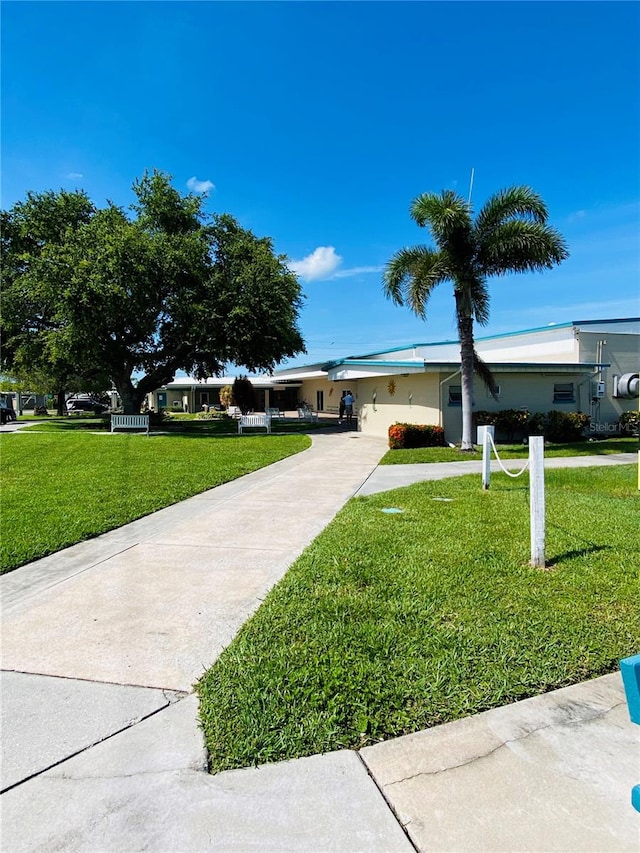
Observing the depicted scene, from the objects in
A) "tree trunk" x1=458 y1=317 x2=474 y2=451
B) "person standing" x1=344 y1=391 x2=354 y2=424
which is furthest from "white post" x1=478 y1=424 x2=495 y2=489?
"person standing" x1=344 y1=391 x2=354 y2=424

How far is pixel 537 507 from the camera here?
461 centimetres

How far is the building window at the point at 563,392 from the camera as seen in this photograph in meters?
17.9

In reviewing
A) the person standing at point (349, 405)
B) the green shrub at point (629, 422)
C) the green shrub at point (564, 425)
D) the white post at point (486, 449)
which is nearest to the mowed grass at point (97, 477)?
the white post at point (486, 449)

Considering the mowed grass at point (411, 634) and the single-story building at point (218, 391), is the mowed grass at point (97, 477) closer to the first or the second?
the mowed grass at point (411, 634)

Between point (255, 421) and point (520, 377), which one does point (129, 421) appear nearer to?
point (255, 421)

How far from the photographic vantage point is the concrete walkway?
6.11 feet

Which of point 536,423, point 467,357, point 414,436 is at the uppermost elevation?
point 467,357

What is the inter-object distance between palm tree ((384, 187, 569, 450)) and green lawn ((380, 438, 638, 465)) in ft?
2.46

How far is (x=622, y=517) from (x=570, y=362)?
46.6 feet

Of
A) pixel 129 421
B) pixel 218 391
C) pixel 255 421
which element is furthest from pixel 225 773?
pixel 218 391

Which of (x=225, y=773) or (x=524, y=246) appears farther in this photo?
(x=524, y=246)

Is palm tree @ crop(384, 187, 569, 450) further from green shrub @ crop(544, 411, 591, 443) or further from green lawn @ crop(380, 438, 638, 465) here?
green shrub @ crop(544, 411, 591, 443)

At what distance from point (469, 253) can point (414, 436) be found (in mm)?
5534

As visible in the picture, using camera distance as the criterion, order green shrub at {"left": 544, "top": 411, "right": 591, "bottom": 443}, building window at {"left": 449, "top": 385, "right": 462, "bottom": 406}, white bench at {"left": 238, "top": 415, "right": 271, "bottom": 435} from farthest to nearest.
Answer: white bench at {"left": 238, "top": 415, "right": 271, "bottom": 435} < green shrub at {"left": 544, "top": 411, "right": 591, "bottom": 443} < building window at {"left": 449, "top": 385, "right": 462, "bottom": 406}
